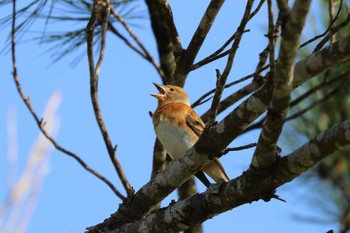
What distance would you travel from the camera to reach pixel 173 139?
5070 millimetres

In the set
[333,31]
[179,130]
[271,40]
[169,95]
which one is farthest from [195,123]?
[271,40]

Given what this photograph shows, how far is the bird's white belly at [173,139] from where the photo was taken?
496cm

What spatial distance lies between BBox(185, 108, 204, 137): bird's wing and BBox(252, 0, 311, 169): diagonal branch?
2148 mm

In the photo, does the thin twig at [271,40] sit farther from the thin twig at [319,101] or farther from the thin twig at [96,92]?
the thin twig at [319,101]

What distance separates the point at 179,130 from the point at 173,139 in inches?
5.7

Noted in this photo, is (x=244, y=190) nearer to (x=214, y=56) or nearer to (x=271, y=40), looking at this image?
(x=271, y=40)

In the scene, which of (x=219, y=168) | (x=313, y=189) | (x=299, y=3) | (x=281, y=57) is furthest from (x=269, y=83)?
(x=313, y=189)

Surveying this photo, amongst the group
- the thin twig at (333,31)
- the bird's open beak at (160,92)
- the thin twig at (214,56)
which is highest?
the bird's open beak at (160,92)

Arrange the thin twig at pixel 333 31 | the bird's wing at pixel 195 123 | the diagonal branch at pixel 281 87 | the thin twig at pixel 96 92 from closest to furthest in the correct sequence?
1. the diagonal branch at pixel 281 87
2. the thin twig at pixel 333 31
3. the thin twig at pixel 96 92
4. the bird's wing at pixel 195 123

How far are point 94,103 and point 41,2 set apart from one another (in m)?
0.92

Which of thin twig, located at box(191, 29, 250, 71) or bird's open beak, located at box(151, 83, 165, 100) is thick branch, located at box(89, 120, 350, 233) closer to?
thin twig, located at box(191, 29, 250, 71)

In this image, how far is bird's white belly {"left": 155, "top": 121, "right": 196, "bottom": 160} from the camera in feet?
16.3

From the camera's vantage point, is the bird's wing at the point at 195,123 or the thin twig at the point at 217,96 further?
the bird's wing at the point at 195,123

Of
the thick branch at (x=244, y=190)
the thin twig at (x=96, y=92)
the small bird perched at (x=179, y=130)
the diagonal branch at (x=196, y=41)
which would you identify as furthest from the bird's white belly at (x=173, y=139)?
the thick branch at (x=244, y=190)
